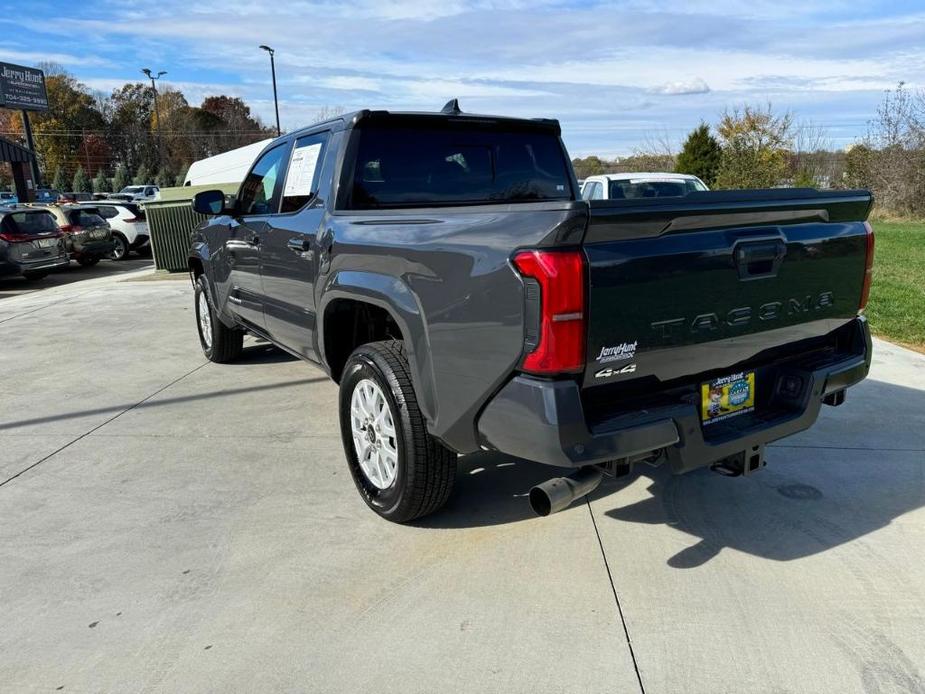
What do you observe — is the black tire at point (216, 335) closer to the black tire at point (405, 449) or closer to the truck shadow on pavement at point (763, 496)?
the truck shadow on pavement at point (763, 496)

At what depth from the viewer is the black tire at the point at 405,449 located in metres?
3.24

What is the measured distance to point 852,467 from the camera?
4.14 meters

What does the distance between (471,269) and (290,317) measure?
7.22 feet

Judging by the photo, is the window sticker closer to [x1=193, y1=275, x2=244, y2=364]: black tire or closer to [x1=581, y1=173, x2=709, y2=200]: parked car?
[x1=193, y1=275, x2=244, y2=364]: black tire

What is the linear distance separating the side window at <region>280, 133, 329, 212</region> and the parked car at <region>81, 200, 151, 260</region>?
54.2 feet

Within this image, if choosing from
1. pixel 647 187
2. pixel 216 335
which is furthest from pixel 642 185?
pixel 216 335

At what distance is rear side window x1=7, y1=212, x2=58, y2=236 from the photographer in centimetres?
1484

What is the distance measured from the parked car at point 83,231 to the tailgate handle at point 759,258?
1756cm

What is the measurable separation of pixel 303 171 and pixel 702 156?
24.1 metres

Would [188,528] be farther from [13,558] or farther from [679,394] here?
[679,394]

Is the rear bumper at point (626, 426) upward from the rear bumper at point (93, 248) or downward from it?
upward

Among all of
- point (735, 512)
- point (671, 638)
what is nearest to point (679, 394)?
point (671, 638)

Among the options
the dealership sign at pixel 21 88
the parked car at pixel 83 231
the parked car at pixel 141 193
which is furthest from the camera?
the dealership sign at pixel 21 88

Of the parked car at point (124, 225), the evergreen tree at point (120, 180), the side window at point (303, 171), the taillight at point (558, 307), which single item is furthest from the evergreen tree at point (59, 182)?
the taillight at point (558, 307)
